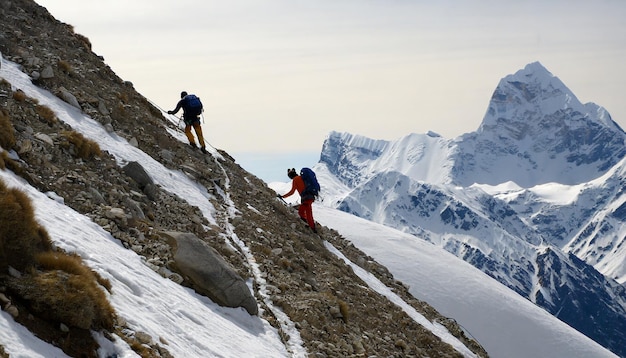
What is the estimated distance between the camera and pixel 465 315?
4534 centimetres

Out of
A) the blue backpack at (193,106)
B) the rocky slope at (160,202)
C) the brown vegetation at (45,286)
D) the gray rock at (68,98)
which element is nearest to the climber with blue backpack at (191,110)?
the blue backpack at (193,106)

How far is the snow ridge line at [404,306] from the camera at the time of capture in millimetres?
30484

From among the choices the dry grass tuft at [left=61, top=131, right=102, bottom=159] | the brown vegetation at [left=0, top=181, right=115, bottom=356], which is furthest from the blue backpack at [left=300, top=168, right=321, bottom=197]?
the brown vegetation at [left=0, top=181, right=115, bottom=356]

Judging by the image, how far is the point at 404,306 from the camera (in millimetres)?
31531

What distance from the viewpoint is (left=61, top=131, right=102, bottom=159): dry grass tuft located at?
774 inches

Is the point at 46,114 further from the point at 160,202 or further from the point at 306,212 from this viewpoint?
the point at 306,212

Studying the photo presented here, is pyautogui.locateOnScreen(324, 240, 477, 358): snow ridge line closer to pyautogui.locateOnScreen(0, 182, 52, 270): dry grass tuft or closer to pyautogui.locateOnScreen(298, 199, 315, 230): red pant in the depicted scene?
pyautogui.locateOnScreen(298, 199, 315, 230): red pant

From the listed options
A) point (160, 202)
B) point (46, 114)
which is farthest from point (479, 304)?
point (46, 114)

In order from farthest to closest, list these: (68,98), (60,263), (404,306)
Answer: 1. (404,306)
2. (68,98)
3. (60,263)

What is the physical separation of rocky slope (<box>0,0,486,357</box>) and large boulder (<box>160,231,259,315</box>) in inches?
10.9

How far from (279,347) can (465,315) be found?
101 ft

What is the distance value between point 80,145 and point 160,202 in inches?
119

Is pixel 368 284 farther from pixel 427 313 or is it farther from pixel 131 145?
pixel 131 145

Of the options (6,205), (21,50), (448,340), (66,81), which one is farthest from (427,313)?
(6,205)
